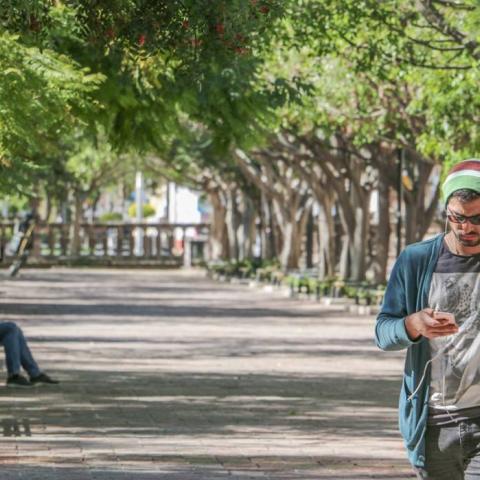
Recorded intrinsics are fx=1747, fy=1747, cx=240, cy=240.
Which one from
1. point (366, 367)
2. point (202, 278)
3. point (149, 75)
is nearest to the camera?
point (149, 75)

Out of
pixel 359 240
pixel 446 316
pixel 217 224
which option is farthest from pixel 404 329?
pixel 217 224

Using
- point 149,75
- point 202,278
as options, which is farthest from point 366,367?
point 202,278

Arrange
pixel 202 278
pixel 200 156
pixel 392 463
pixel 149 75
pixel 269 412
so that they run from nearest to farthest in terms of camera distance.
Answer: pixel 392 463, pixel 269 412, pixel 149 75, pixel 200 156, pixel 202 278

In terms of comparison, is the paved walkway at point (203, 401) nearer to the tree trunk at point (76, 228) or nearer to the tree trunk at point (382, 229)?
the tree trunk at point (382, 229)

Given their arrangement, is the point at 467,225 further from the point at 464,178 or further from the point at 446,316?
the point at 446,316

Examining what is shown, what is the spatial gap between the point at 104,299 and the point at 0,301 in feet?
11.0

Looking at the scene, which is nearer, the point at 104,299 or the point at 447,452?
the point at 447,452

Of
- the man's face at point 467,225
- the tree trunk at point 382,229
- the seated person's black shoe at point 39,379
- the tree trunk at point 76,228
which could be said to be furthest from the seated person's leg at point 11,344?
the tree trunk at point 76,228

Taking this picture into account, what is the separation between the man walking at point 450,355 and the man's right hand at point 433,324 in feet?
0.42

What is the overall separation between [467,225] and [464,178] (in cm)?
17

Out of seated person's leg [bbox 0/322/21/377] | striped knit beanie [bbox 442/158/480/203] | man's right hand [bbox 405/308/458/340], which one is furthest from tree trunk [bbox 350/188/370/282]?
man's right hand [bbox 405/308/458/340]

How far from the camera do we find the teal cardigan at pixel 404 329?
5.83 m

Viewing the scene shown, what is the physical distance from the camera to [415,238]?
38375 millimetres

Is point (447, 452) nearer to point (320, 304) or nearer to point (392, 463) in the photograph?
point (392, 463)
